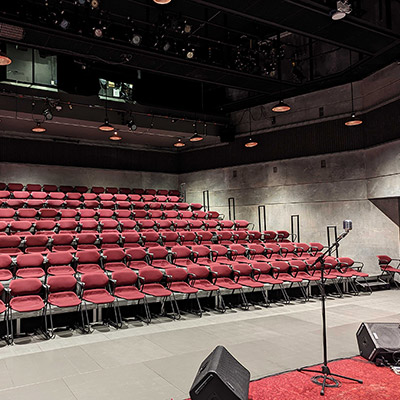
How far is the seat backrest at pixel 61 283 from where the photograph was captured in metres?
5.80

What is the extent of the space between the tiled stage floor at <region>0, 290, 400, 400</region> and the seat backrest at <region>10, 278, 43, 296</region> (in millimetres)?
683

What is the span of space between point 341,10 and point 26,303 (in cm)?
689

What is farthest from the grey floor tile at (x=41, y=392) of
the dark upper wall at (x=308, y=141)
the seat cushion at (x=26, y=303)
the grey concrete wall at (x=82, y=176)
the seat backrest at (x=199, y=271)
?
the grey concrete wall at (x=82, y=176)

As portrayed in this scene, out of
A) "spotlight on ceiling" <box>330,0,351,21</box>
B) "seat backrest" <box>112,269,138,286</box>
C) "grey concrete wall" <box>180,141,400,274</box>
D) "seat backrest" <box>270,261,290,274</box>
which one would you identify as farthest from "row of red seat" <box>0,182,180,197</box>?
"spotlight on ceiling" <box>330,0,351,21</box>

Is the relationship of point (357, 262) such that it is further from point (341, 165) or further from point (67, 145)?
point (67, 145)

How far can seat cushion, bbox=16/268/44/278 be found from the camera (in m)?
6.23

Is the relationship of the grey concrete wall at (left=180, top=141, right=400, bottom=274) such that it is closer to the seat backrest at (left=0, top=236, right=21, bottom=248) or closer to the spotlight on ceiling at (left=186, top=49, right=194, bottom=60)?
the spotlight on ceiling at (left=186, top=49, right=194, bottom=60)

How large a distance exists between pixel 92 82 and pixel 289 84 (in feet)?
19.3

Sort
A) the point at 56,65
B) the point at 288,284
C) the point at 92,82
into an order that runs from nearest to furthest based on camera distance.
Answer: the point at 288,284 < the point at 56,65 < the point at 92,82

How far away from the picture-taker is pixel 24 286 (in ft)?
18.2

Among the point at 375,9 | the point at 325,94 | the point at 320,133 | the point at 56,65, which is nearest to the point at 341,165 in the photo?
the point at 320,133

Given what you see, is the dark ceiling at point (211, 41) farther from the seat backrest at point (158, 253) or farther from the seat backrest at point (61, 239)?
the seat backrest at point (158, 253)

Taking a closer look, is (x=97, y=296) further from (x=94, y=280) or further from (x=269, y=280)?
(x=269, y=280)

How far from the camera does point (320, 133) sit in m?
11.8
